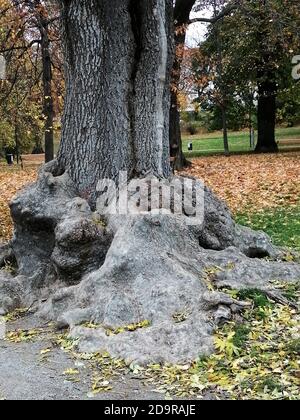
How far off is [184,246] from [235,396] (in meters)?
2.59

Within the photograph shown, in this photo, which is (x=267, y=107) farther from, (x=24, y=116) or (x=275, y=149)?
(x=24, y=116)

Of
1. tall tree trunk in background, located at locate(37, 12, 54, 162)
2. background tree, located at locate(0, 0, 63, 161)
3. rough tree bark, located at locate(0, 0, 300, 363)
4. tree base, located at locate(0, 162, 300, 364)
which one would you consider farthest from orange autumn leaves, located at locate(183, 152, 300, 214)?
tree base, located at locate(0, 162, 300, 364)

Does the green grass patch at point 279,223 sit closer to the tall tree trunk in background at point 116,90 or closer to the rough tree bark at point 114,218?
the rough tree bark at point 114,218

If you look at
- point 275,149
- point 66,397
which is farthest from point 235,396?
point 275,149

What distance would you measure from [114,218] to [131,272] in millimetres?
951

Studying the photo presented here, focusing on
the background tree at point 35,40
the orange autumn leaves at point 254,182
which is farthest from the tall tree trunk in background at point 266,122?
the background tree at point 35,40

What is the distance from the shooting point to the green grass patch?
966 centimetres

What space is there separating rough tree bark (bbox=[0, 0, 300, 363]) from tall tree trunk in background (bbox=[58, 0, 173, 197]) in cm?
1

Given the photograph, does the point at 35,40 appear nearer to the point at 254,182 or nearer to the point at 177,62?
the point at 177,62

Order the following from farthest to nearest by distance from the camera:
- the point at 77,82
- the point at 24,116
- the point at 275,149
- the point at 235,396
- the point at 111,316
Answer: the point at 275,149, the point at 24,116, the point at 77,82, the point at 111,316, the point at 235,396

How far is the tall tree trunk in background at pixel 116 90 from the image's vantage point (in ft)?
24.0

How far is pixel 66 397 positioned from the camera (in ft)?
14.7

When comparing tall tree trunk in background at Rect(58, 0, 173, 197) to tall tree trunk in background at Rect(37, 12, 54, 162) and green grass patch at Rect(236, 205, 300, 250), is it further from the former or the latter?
tall tree trunk in background at Rect(37, 12, 54, 162)

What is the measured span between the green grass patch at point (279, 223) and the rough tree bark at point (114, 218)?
2.00 m
